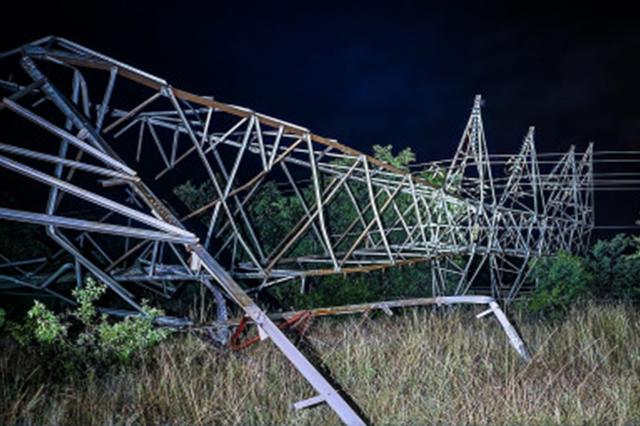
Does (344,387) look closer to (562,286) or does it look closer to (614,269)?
(562,286)

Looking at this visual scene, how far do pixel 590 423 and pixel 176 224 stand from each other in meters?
4.24

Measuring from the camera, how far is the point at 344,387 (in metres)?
4.40

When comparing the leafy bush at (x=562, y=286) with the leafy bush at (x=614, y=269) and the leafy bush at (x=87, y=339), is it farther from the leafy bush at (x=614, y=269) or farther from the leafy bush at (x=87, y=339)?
the leafy bush at (x=87, y=339)

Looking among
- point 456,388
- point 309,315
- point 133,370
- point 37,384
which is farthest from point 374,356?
point 37,384

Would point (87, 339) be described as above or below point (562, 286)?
above

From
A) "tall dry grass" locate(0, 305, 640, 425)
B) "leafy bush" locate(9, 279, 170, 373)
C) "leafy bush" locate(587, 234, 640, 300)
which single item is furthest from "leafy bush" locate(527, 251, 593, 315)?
"leafy bush" locate(9, 279, 170, 373)

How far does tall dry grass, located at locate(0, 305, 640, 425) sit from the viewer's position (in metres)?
3.58

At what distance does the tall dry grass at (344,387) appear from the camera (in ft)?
11.7

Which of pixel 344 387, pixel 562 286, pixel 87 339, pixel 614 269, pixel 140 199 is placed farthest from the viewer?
pixel 614 269

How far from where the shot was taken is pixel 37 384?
13.4 feet

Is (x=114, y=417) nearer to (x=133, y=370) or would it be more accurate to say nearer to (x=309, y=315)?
(x=133, y=370)

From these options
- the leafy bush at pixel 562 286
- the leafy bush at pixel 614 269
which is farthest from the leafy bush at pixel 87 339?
the leafy bush at pixel 614 269

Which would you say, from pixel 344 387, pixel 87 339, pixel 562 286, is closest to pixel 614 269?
pixel 562 286

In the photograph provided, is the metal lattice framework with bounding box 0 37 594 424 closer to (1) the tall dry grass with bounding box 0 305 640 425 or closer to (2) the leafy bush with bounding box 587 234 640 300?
(1) the tall dry grass with bounding box 0 305 640 425
